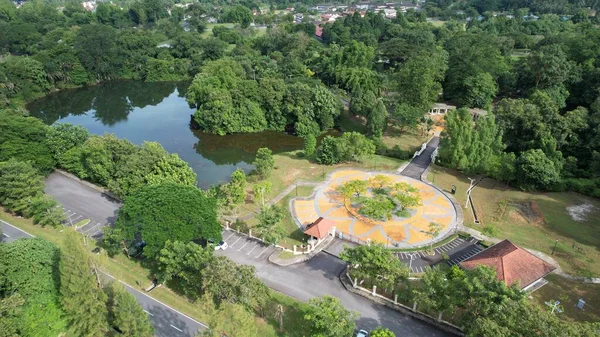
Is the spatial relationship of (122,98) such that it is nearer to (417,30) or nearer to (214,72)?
(214,72)

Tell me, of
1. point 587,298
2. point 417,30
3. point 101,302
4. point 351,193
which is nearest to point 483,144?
point 351,193

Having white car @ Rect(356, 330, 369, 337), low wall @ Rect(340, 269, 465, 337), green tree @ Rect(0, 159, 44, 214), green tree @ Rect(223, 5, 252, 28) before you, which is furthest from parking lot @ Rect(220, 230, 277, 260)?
green tree @ Rect(223, 5, 252, 28)

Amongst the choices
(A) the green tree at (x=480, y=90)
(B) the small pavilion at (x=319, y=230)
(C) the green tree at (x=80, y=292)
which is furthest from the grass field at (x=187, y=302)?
(A) the green tree at (x=480, y=90)

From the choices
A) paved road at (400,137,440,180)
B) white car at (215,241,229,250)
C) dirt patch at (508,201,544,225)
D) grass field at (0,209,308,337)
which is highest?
grass field at (0,209,308,337)

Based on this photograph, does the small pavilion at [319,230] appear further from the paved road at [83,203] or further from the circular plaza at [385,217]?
the paved road at [83,203]

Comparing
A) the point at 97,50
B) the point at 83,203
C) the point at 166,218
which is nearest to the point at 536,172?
the point at 166,218

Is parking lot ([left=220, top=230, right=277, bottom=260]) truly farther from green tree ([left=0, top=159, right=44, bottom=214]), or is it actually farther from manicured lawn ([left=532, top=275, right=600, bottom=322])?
manicured lawn ([left=532, top=275, right=600, bottom=322])

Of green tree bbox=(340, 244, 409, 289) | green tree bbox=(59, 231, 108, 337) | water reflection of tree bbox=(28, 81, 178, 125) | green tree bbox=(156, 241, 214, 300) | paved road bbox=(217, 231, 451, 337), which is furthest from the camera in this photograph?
water reflection of tree bbox=(28, 81, 178, 125)
